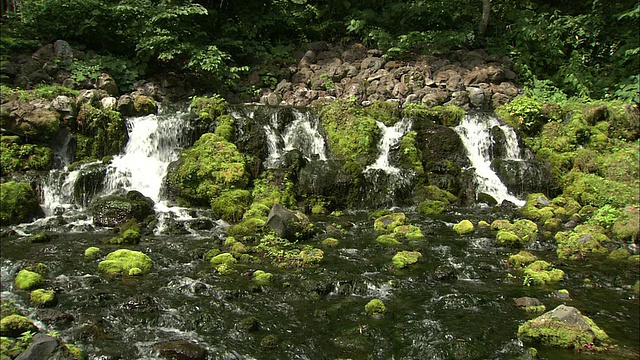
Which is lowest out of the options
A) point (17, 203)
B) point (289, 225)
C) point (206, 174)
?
point (289, 225)

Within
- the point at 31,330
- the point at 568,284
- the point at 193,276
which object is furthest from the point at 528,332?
the point at 31,330

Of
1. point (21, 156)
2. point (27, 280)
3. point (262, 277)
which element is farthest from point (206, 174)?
point (27, 280)

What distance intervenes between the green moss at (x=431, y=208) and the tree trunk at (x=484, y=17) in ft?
42.7

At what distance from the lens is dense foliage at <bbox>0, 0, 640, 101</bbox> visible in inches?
687

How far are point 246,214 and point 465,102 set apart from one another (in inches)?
431

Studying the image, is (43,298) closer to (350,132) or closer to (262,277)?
(262,277)

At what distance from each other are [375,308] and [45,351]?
442cm

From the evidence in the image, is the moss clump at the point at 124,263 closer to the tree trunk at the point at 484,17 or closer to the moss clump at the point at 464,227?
the moss clump at the point at 464,227

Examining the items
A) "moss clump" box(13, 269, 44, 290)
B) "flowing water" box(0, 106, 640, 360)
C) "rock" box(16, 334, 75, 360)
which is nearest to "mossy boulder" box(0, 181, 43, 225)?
"flowing water" box(0, 106, 640, 360)

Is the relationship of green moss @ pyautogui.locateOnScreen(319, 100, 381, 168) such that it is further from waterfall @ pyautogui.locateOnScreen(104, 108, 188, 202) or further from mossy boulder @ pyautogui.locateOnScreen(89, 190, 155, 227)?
mossy boulder @ pyautogui.locateOnScreen(89, 190, 155, 227)

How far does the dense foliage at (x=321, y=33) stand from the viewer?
17.5 m

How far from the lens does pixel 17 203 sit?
37.7 ft

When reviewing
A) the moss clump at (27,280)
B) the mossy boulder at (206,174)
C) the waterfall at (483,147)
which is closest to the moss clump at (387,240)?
the mossy boulder at (206,174)

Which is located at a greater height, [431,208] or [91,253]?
[431,208]
